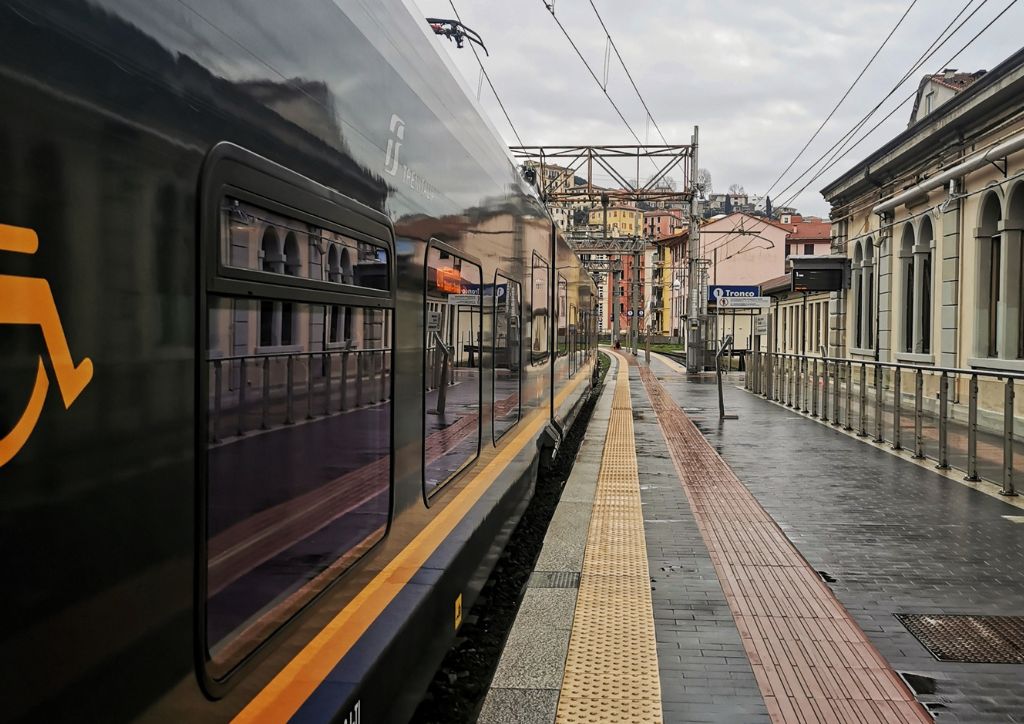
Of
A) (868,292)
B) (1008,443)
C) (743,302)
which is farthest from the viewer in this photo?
(743,302)

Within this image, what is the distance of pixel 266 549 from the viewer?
2443 mm

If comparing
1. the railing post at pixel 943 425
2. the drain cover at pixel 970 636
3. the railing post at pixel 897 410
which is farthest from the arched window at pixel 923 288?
the drain cover at pixel 970 636

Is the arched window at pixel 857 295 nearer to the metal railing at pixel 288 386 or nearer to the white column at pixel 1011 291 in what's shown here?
the white column at pixel 1011 291

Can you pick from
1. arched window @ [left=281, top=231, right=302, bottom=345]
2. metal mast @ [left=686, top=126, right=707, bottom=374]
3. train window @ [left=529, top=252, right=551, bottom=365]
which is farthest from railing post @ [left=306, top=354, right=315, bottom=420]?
metal mast @ [left=686, top=126, right=707, bottom=374]

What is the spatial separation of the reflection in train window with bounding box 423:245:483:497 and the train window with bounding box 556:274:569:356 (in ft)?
22.3

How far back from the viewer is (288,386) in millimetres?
2605

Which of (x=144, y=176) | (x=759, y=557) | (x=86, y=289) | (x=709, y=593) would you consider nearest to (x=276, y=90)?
(x=144, y=176)

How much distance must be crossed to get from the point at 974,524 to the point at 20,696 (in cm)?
798

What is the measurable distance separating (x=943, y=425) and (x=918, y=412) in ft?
2.52

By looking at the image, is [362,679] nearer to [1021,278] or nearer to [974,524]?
[974,524]

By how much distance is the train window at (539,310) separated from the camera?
29.2 ft

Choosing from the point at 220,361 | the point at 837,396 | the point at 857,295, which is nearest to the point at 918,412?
the point at 837,396

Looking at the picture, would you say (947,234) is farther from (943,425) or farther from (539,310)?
(539,310)

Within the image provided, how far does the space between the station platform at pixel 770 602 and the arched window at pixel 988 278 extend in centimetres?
551
